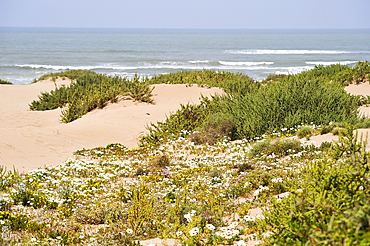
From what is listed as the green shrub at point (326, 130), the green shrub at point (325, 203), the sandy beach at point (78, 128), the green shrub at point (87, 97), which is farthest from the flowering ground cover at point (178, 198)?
the green shrub at point (87, 97)

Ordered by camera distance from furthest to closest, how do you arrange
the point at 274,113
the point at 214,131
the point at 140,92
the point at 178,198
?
the point at 140,92 → the point at 274,113 → the point at 214,131 → the point at 178,198

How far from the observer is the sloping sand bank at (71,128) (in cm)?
827

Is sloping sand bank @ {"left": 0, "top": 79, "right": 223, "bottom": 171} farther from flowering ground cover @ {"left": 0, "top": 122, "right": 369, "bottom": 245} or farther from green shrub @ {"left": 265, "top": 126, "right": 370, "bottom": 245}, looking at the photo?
green shrub @ {"left": 265, "top": 126, "right": 370, "bottom": 245}

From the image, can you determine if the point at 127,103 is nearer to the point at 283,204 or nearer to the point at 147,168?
the point at 147,168

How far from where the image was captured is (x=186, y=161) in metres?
7.35

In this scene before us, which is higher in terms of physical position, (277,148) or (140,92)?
(140,92)

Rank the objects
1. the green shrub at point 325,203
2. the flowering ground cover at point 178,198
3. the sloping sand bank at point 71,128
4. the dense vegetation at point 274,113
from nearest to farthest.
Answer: the green shrub at point 325,203 → the flowering ground cover at point 178,198 → the sloping sand bank at point 71,128 → the dense vegetation at point 274,113

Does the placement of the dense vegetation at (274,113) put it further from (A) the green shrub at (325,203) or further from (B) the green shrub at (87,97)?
(A) the green shrub at (325,203)

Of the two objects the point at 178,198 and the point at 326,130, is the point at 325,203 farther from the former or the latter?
the point at 326,130

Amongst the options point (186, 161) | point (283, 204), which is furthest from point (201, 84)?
point (283, 204)

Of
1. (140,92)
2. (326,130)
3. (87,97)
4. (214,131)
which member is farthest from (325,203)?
(87,97)

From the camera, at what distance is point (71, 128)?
36.7 ft

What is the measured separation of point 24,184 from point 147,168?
2.46m

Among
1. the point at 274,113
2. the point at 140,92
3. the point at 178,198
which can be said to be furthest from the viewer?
the point at 140,92
